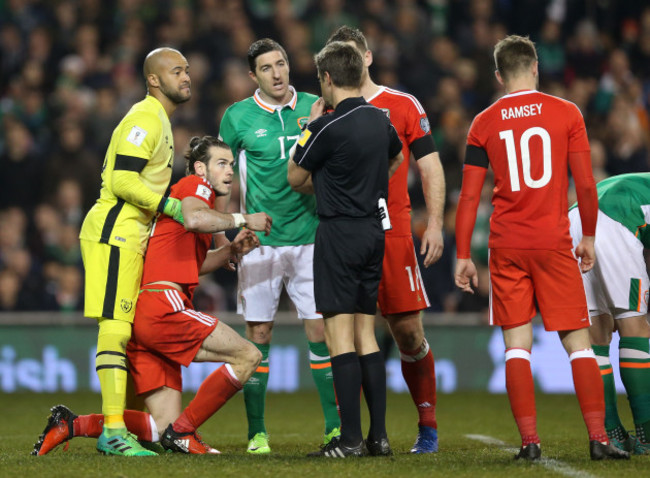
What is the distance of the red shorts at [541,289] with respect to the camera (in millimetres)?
5090

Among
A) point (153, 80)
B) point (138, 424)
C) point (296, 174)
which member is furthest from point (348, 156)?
point (138, 424)

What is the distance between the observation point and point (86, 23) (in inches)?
563

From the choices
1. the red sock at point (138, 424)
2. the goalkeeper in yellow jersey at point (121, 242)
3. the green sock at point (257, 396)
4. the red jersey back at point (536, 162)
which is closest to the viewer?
the red jersey back at point (536, 162)

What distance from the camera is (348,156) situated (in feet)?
17.0

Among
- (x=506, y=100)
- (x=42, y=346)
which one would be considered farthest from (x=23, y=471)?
(x=42, y=346)

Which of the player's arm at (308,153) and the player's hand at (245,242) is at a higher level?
the player's arm at (308,153)

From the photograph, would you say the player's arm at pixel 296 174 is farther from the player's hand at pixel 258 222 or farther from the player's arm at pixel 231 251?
the player's arm at pixel 231 251

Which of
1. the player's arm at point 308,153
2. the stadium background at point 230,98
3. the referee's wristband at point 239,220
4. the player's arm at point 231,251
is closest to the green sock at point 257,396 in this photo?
the player's arm at point 231,251

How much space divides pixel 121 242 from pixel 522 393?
2.37 meters

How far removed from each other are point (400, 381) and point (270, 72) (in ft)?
18.7

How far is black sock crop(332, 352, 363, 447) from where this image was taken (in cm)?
513

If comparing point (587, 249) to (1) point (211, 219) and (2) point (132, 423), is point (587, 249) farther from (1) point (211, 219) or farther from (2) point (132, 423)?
(2) point (132, 423)

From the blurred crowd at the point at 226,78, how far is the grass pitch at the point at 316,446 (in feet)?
6.35

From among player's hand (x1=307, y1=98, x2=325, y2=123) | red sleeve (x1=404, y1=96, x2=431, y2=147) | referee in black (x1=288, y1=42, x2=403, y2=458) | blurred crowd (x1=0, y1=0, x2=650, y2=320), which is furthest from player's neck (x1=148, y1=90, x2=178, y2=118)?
blurred crowd (x1=0, y1=0, x2=650, y2=320)
